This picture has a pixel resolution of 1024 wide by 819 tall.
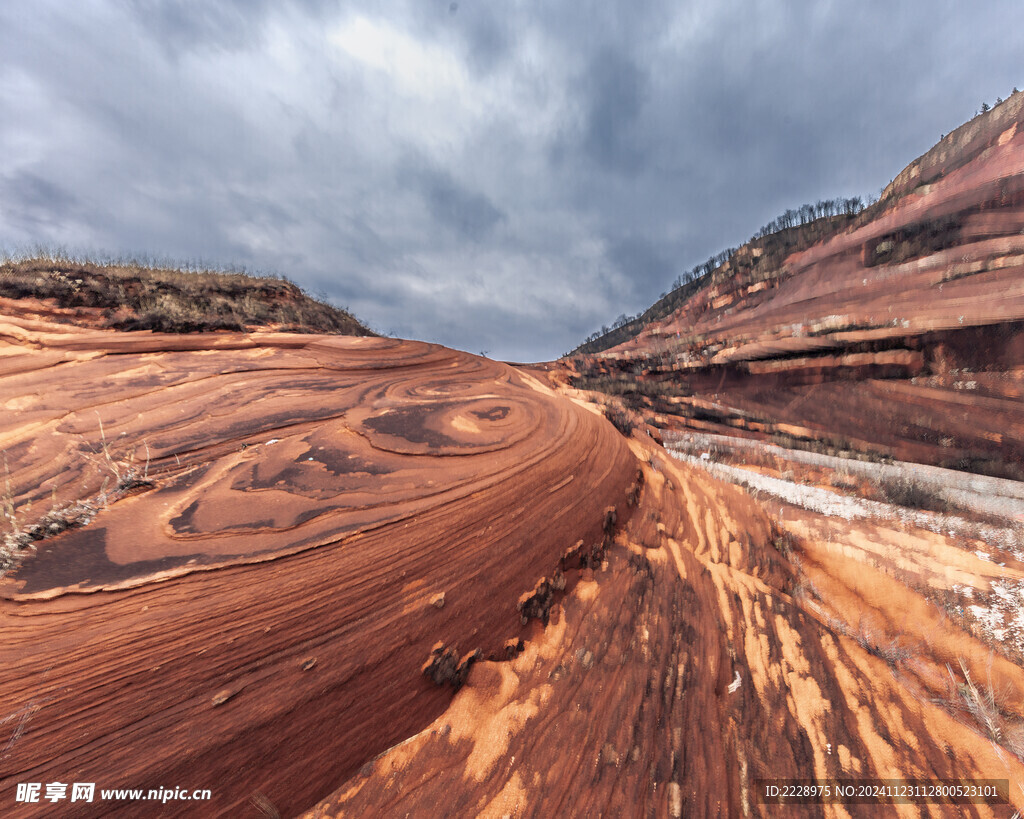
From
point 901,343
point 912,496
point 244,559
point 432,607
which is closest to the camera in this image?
point 244,559

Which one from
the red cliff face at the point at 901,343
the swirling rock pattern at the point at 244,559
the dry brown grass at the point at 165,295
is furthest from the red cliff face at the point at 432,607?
the red cliff face at the point at 901,343

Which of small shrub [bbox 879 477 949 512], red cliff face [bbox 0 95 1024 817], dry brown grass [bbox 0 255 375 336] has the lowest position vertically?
small shrub [bbox 879 477 949 512]

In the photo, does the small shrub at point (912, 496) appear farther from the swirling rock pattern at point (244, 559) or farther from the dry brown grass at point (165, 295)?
the dry brown grass at point (165, 295)

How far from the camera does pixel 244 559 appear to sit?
1.81 m

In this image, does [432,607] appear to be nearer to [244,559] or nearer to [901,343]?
[244,559]

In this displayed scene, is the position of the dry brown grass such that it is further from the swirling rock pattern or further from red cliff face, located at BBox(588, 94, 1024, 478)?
red cliff face, located at BBox(588, 94, 1024, 478)

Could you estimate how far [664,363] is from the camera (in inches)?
465

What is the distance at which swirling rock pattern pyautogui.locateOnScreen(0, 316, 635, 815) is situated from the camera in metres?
1.38

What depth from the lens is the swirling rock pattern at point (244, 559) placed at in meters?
1.38

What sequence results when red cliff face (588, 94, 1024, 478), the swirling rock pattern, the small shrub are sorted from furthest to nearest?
1. red cliff face (588, 94, 1024, 478)
2. the small shrub
3. the swirling rock pattern

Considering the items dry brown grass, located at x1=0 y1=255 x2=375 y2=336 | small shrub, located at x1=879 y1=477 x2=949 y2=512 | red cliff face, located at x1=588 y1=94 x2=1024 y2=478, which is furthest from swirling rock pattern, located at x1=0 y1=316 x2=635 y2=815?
red cliff face, located at x1=588 y1=94 x2=1024 y2=478

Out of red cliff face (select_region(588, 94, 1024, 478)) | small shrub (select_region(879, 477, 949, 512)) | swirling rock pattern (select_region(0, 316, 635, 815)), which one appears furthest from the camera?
red cliff face (select_region(588, 94, 1024, 478))

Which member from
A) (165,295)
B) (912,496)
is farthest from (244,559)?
(912,496)

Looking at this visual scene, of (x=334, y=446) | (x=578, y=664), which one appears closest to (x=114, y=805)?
(x=334, y=446)
